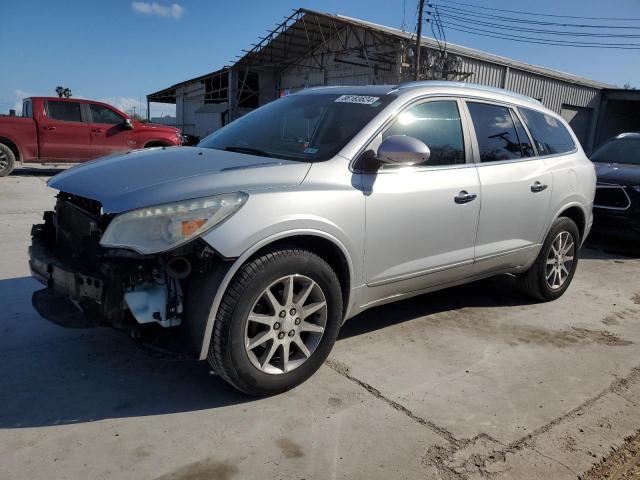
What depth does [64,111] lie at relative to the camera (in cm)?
1248

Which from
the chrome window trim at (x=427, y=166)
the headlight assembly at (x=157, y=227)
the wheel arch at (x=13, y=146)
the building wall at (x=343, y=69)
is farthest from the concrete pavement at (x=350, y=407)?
the building wall at (x=343, y=69)

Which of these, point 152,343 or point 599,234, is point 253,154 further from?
point 599,234

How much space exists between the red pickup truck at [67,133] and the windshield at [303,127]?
9.87m

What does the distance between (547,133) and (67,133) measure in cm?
1133

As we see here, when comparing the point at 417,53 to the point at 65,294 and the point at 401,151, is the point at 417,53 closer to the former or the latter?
the point at 401,151

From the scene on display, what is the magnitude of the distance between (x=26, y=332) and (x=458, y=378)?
2.95 metres

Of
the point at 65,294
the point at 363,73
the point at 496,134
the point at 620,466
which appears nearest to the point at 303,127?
the point at 496,134

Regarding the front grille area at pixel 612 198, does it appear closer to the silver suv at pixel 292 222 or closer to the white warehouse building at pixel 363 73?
the silver suv at pixel 292 222

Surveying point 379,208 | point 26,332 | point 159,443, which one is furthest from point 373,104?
point 26,332

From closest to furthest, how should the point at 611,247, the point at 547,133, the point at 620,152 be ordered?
the point at 547,133, the point at 611,247, the point at 620,152

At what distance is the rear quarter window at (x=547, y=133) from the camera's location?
4551 millimetres

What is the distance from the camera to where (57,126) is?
12.3 meters

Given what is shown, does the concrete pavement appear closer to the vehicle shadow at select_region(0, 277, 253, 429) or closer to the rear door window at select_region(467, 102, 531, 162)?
the vehicle shadow at select_region(0, 277, 253, 429)

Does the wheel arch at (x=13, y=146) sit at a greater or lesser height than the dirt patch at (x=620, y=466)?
greater
